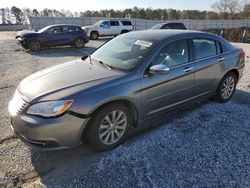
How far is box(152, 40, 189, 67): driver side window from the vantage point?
3.87 meters

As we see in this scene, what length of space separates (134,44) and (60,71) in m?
1.28

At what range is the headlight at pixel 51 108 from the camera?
2951mm

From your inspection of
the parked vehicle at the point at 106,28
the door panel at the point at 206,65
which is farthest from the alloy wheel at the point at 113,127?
the parked vehicle at the point at 106,28

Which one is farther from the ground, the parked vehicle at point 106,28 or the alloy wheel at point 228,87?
the parked vehicle at point 106,28

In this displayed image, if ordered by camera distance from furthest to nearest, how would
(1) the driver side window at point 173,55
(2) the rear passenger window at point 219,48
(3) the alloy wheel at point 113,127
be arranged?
(2) the rear passenger window at point 219,48 → (1) the driver side window at point 173,55 → (3) the alloy wheel at point 113,127

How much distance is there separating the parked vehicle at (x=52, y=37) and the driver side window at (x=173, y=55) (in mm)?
11181

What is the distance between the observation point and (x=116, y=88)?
3309mm

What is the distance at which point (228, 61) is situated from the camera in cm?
502

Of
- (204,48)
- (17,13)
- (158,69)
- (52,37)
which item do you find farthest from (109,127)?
(17,13)

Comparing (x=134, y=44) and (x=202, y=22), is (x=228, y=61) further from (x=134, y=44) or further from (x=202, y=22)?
(x=202, y=22)

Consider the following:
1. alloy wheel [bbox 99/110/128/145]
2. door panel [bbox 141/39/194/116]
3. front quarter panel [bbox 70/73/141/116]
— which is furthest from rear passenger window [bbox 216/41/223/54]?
alloy wheel [bbox 99/110/128/145]

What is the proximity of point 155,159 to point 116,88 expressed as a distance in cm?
107

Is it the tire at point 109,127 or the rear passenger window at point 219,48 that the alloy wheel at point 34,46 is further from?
the tire at point 109,127

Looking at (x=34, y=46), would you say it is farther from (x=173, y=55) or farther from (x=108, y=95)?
(x=108, y=95)
